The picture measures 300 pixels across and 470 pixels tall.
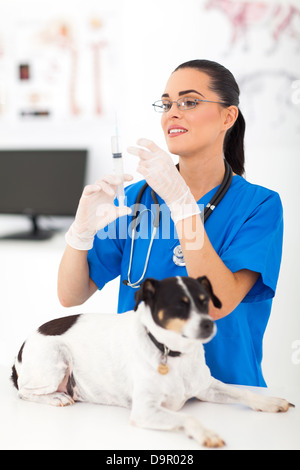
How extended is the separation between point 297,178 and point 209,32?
89 cm

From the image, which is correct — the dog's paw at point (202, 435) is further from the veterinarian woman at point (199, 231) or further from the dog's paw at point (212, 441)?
the veterinarian woman at point (199, 231)

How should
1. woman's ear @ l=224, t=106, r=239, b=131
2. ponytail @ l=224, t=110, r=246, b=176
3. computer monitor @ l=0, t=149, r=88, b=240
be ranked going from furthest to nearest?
computer monitor @ l=0, t=149, r=88, b=240, ponytail @ l=224, t=110, r=246, b=176, woman's ear @ l=224, t=106, r=239, b=131

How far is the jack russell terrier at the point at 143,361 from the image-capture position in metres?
0.72

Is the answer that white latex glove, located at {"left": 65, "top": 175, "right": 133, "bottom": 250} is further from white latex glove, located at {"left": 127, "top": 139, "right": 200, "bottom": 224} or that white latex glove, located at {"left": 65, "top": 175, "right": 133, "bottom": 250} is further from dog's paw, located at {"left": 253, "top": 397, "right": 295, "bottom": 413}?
dog's paw, located at {"left": 253, "top": 397, "right": 295, "bottom": 413}

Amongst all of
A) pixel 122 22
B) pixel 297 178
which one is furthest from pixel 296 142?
pixel 122 22

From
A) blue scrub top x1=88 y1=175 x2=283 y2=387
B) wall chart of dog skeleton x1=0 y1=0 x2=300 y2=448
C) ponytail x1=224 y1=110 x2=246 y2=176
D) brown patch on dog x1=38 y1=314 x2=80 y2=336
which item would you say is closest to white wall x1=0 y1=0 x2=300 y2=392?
wall chart of dog skeleton x1=0 y1=0 x2=300 y2=448

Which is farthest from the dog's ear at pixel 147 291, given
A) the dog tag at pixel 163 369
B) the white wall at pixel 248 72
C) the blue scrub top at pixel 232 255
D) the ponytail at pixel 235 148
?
the white wall at pixel 248 72

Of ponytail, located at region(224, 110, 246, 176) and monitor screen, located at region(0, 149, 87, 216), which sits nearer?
ponytail, located at region(224, 110, 246, 176)

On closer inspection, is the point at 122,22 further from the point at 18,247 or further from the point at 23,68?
the point at 18,247

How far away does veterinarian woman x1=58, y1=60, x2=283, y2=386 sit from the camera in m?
0.95

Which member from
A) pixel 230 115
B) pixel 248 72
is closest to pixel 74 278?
pixel 230 115

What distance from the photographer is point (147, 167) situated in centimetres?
94

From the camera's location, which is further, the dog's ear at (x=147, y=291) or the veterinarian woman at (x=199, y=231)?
the veterinarian woman at (x=199, y=231)

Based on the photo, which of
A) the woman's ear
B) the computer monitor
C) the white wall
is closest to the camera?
the woman's ear
